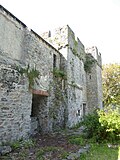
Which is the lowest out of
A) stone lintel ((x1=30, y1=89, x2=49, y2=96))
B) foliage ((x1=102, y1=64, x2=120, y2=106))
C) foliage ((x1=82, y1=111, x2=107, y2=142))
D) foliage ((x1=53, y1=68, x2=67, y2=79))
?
foliage ((x1=82, y1=111, x2=107, y2=142))

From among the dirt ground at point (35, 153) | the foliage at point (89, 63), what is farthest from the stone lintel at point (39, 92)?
the foliage at point (89, 63)

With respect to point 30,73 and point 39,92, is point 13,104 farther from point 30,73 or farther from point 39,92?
point 39,92

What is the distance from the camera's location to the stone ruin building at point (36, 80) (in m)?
6.46

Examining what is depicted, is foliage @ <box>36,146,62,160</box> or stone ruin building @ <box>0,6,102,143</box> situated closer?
foliage @ <box>36,146,62,160</box>

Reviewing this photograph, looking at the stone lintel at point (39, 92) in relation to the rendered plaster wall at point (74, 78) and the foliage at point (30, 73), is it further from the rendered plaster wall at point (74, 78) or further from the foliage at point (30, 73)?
the rendered plaster wall at point (74, 78)

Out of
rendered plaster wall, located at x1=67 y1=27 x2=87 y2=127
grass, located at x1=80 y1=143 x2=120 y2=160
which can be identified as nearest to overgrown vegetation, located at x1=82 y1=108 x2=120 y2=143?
grass, located at x1=80 y1=143 x2=120 y2=160

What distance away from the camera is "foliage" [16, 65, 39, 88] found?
23.6ft

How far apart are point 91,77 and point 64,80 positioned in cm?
576

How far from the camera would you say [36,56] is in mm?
8508

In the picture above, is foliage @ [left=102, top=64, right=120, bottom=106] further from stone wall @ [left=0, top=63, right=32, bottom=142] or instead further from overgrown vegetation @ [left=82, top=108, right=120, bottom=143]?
stone wall @ [left=0, top=63, right=32, bottom=142]

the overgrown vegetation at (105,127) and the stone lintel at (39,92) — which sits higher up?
the stone lintel at (39,92)

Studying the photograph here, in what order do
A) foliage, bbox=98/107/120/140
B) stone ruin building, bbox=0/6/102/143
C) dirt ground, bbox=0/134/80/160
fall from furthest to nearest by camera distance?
foliage, bbox=98/107/120/140 < stone ruin building, bbox=0/6/102/143 < dirt ground, bbox=0/134/80/160

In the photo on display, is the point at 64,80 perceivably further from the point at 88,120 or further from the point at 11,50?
the point at 11,50

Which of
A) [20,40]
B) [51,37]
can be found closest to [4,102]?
[20,40]
